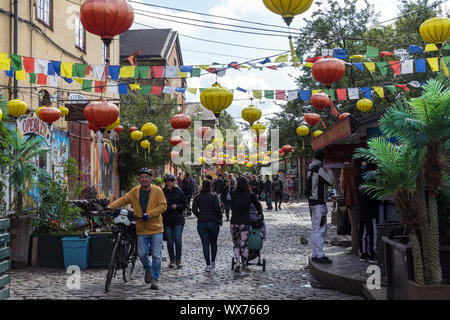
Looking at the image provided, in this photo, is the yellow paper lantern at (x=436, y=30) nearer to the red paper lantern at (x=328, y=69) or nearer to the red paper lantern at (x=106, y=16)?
the red paper lantern at (x=328, y=69)

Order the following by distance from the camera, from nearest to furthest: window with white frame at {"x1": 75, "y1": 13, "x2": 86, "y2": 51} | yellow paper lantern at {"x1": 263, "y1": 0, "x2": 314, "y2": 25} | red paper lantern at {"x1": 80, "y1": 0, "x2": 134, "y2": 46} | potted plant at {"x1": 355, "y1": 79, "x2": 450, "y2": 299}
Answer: potted plant at {"x1": 355, "y1": 79, "x2": 450, "y2": 299} → yellow paper lantern at {"x1": 263, "y1": 0, "x2": 314, "y2": 25} → red paper lantern at {"x1": 80, "y1": 0, "x2": 134, "y2": 46} → window with white frame at {"x1": 75, "y1": 13, "x2": 86, "y2": 51}

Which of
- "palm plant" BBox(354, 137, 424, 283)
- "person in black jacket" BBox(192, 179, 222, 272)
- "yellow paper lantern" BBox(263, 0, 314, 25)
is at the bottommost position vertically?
"person in black jacket" BBox(192, 179, 222, 272)

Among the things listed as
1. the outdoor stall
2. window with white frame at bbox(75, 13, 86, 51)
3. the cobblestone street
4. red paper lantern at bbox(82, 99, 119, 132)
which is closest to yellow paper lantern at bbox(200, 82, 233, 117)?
red paper lantern at bbox(82, 99, 119, 132)

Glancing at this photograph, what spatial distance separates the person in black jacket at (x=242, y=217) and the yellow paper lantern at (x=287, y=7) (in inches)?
130

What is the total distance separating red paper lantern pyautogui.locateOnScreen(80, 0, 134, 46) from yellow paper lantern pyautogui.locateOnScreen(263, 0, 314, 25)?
2245 mm

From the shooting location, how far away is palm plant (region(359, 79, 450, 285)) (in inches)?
191

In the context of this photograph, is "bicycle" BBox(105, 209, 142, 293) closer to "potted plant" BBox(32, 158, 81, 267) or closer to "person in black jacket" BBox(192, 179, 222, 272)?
"person in black jacket" BBox(192, 179, 222, 272)

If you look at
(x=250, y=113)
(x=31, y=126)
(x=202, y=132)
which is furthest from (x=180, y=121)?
(x=202, y=132)

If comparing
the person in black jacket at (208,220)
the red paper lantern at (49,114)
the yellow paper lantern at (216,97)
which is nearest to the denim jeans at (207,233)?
the person in black jacket at (208,220)

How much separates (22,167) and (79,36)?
483 inches

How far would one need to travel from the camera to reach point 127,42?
45000 mm

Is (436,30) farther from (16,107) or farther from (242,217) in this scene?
(16,107)

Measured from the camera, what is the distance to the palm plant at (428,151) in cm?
485
